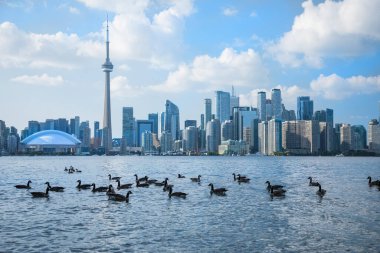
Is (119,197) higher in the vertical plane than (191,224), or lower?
higher

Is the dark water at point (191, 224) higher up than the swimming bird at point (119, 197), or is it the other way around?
the swimming bird at point (119, 197)

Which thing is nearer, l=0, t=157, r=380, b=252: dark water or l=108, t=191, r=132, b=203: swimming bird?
l=0, t=157, r=380, b=252: dark water

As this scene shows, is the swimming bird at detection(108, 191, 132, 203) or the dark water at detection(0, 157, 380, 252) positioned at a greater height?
the swimming bird at detection(108, 191, 132, 203)

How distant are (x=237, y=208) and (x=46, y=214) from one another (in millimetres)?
16102

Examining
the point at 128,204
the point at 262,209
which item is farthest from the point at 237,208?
the point at 128,204

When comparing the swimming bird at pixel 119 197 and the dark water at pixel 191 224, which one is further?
A: the swimming bird at pixel 119 197

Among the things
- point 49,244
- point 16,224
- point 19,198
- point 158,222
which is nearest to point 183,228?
point 158,222

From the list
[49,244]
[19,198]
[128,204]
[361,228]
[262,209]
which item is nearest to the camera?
[49,244]

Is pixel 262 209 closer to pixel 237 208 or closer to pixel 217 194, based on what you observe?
pixel 237 208

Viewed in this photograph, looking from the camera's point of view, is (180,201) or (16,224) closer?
(16,224)

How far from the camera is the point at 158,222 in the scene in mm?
33531

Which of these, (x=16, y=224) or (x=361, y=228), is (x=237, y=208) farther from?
(x=16, y=224)

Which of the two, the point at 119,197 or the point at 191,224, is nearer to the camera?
the point at 191,224

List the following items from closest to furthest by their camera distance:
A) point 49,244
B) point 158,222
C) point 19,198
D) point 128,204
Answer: point 49,244, point 158,222, point 128,204, point 19,198
